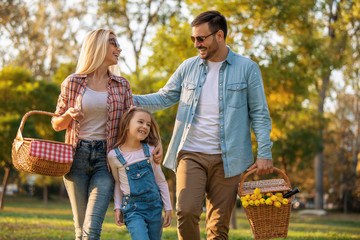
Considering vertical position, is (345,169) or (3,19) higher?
(3,19)

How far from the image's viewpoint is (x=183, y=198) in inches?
170

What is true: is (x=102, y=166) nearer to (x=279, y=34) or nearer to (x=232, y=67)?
(x=232, y=67)

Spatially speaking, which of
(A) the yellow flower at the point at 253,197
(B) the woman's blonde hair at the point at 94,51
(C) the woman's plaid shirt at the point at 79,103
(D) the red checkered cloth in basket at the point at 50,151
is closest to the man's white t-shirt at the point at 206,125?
(A) the yellow flower at the point at 253,197

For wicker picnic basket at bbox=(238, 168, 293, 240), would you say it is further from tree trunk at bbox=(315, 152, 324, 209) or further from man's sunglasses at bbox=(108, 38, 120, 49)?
tree trunk at bbox=(315, 152, 324, 209)

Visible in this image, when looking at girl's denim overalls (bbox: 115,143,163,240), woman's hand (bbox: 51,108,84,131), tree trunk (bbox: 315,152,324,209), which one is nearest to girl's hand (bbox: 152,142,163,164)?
girl's denim overalls (bbox: 115,143,163,240)

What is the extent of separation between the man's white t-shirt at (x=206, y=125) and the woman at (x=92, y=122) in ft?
1.14

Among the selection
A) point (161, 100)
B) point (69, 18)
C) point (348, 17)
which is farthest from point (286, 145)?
point (161, 100)

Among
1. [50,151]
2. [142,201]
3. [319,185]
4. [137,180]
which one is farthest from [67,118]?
[319,185]

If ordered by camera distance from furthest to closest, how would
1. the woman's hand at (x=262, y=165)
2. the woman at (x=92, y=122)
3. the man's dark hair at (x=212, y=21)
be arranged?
the man's dark hair at (x=212, y=21) < the woman's hand at (x=262, y=165) < the woman at (x=92, y=122)

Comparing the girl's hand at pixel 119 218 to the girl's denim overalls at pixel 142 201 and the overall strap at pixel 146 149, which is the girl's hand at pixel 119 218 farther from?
the overall strap at pixel 146 149

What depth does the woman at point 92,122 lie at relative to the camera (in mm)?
4004

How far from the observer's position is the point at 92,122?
415cm

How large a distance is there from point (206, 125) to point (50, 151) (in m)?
1.39

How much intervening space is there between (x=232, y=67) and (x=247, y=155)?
0.81 meters
